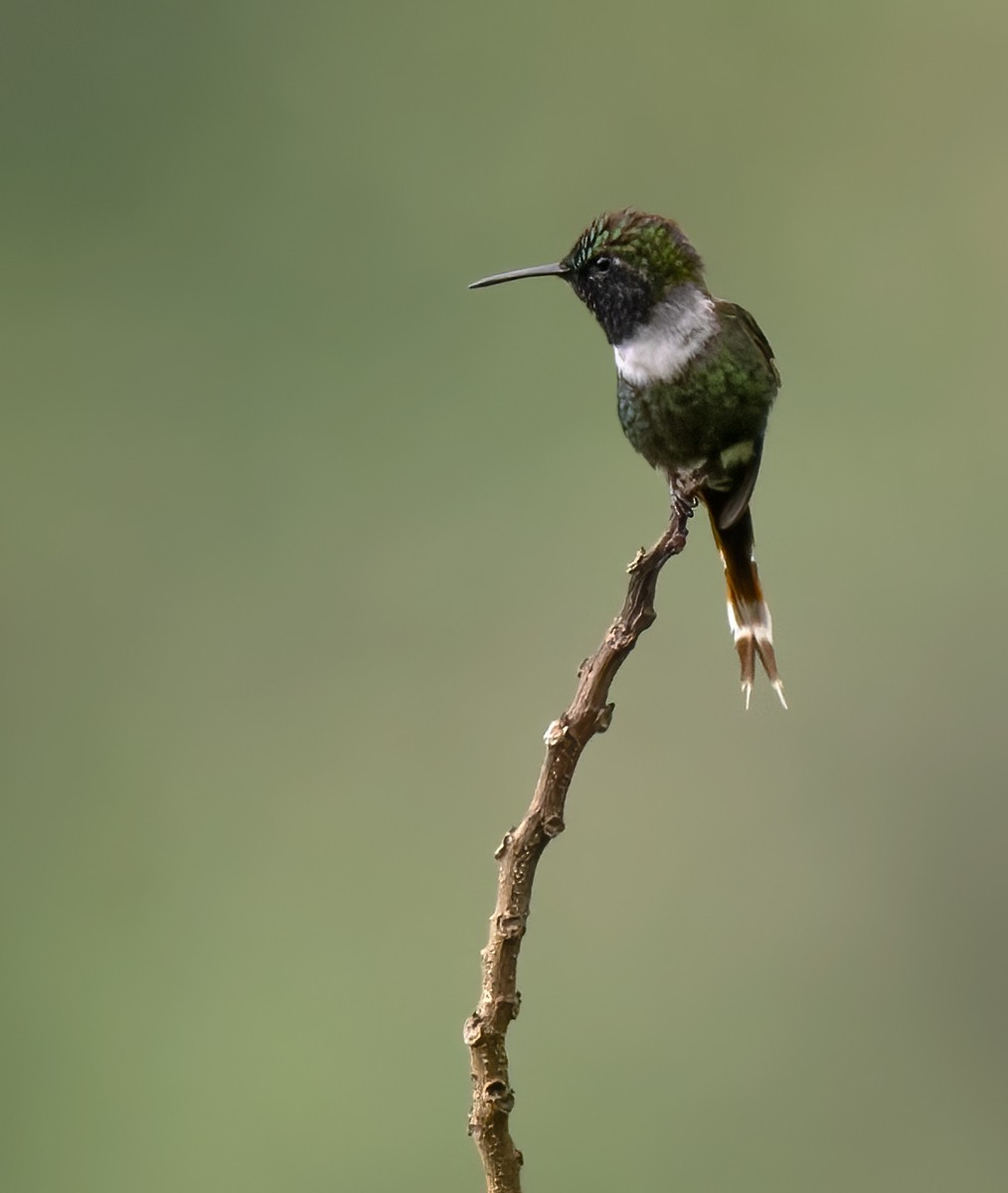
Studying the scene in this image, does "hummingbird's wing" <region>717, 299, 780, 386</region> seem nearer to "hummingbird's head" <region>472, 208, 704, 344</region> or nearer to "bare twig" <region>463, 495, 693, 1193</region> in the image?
"hummingbird's head" <region>472, 208, 704, 344</region>

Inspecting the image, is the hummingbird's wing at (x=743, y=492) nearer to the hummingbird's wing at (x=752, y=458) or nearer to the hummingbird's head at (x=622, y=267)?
the hummingbird's wing at (x=752, y=458)

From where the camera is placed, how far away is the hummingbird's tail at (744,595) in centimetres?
126

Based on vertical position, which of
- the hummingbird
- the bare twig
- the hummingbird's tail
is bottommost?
the bare twig

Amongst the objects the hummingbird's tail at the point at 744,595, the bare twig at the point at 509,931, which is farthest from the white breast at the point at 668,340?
the bare twig at the point at 509,931

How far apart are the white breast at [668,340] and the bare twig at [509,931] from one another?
1.10 ft

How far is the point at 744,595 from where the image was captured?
4.20 feet

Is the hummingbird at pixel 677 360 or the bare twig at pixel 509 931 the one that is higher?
the hummingbird at pixel 677 360

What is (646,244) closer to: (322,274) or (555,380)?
(555,380)

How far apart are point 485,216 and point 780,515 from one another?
2.29 feet

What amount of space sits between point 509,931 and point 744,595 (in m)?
0.49

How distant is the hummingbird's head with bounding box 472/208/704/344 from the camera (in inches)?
47.4

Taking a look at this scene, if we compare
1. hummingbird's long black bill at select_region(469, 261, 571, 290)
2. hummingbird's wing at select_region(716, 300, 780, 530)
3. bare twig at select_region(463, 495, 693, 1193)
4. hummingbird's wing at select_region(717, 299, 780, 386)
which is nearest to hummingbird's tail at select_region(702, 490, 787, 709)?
hummingbird's wing at select_region(716, 300, 780, 530)

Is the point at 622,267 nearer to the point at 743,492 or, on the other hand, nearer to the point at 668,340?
the point at 668,340

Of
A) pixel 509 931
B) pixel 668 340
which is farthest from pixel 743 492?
pixel 509 931
